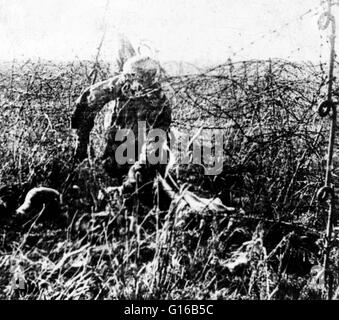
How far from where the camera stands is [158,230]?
3.07 metres

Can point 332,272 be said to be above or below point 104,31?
below

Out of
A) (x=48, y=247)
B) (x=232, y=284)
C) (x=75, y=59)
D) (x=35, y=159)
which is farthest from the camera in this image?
(x=75, y=59)

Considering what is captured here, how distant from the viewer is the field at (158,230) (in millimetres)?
2924

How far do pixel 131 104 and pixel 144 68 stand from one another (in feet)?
1.24

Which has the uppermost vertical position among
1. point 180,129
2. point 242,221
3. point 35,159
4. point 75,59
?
point 75,59

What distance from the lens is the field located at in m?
2.92

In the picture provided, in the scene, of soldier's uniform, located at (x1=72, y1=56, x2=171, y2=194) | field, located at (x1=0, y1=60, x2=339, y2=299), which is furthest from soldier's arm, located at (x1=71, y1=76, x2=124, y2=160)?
field, located at (x1=0, y1=60, x2=339, y2=299)

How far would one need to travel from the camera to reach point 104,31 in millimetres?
5543

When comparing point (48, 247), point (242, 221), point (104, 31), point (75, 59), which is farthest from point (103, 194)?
point (75, 59)

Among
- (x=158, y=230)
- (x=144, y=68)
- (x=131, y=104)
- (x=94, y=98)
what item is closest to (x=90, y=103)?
(x=94, y=98)

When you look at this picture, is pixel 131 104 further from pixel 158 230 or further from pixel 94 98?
pixel 158 230

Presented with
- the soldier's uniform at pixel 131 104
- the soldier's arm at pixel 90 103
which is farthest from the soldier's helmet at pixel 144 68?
the soldier's arm at pixel 90 103
